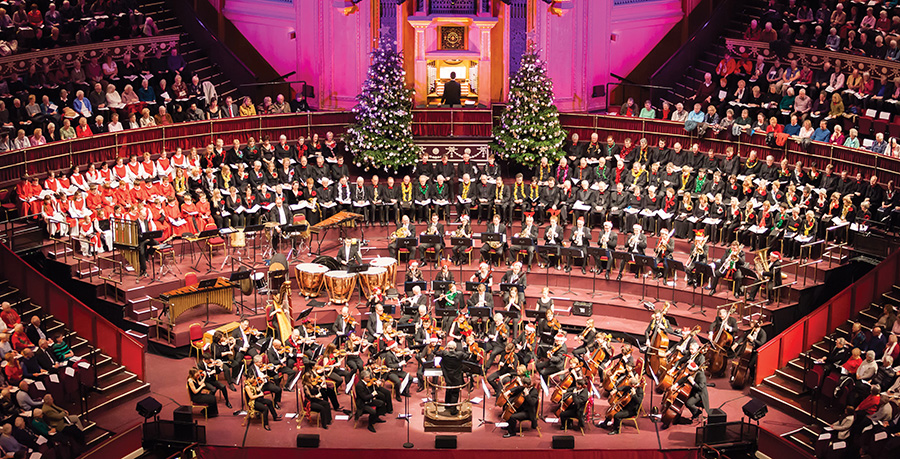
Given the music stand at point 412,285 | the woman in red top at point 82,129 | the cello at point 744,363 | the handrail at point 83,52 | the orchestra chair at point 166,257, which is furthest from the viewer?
the handrail at point 83,52

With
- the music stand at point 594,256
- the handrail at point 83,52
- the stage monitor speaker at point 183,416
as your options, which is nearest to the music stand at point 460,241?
the music stand at point 594,256

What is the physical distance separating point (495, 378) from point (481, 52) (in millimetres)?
12968

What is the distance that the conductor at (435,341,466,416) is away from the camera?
16.7 m

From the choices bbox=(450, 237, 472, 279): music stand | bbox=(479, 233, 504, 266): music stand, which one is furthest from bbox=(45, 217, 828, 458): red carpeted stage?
bbox=(479, 233, 504, 266): music stand

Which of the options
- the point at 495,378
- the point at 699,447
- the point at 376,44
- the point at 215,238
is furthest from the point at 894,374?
the point at 376,44

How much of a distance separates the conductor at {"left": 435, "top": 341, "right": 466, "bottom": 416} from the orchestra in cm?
4

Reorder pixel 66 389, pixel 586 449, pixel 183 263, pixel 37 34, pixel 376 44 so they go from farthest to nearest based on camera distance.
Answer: pixel 376 44 → pixel 37 34 → pixel 183 263 → pixel 66 389 → pixel 586 449

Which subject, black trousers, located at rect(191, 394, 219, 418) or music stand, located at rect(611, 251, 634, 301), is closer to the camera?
black trousers, located at rect(191, 394, 219, 418)

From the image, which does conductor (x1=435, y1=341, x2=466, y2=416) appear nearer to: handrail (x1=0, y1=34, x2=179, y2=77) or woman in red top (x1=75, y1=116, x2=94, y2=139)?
woman in red top (x1=75, y1=116, x2=94, y2=139)

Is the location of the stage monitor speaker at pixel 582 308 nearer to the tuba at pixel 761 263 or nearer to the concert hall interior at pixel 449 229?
the concert hall interior at pixel 449 229

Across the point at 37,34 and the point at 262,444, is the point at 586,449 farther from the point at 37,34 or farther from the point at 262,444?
the point at 37,34

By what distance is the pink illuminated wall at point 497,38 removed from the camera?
1103 inches

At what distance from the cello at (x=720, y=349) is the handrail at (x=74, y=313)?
10.7 m

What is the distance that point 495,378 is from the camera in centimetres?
1739
